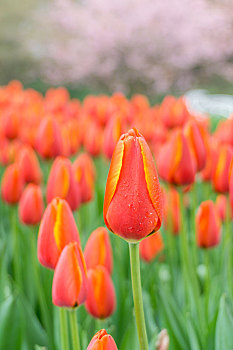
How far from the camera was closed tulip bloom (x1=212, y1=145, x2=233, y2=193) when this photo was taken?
1419 mm

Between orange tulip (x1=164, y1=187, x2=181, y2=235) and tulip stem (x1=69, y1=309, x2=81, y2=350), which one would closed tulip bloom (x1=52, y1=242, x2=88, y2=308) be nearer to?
tulip stem (x1=69, y1=309, x2=81, y2=350)

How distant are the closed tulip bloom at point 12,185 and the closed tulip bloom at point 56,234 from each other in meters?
0.81

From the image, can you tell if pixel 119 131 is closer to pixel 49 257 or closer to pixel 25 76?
pixel 49 257

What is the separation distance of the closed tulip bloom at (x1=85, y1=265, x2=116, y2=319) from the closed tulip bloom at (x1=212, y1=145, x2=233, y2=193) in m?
0.54

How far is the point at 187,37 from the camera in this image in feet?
38.0

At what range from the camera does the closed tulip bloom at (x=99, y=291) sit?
3.47ft

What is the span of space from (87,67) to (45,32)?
8.58 ft

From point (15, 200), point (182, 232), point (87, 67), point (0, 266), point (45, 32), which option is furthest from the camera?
point (45, 32)

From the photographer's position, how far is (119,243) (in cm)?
196

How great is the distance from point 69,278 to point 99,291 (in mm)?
216

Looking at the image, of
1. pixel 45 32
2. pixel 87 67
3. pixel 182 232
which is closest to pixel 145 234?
pixel 182 232

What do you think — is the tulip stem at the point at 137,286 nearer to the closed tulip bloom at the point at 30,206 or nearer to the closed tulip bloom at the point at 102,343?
the closed tulip bloom at the point at 102,343

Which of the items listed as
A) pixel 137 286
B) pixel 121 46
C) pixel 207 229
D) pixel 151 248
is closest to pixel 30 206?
pixel 151 248

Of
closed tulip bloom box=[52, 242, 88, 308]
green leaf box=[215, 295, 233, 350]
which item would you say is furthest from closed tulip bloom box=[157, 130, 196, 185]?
closed tulip bloom box=[52, 242, 88, 308]
